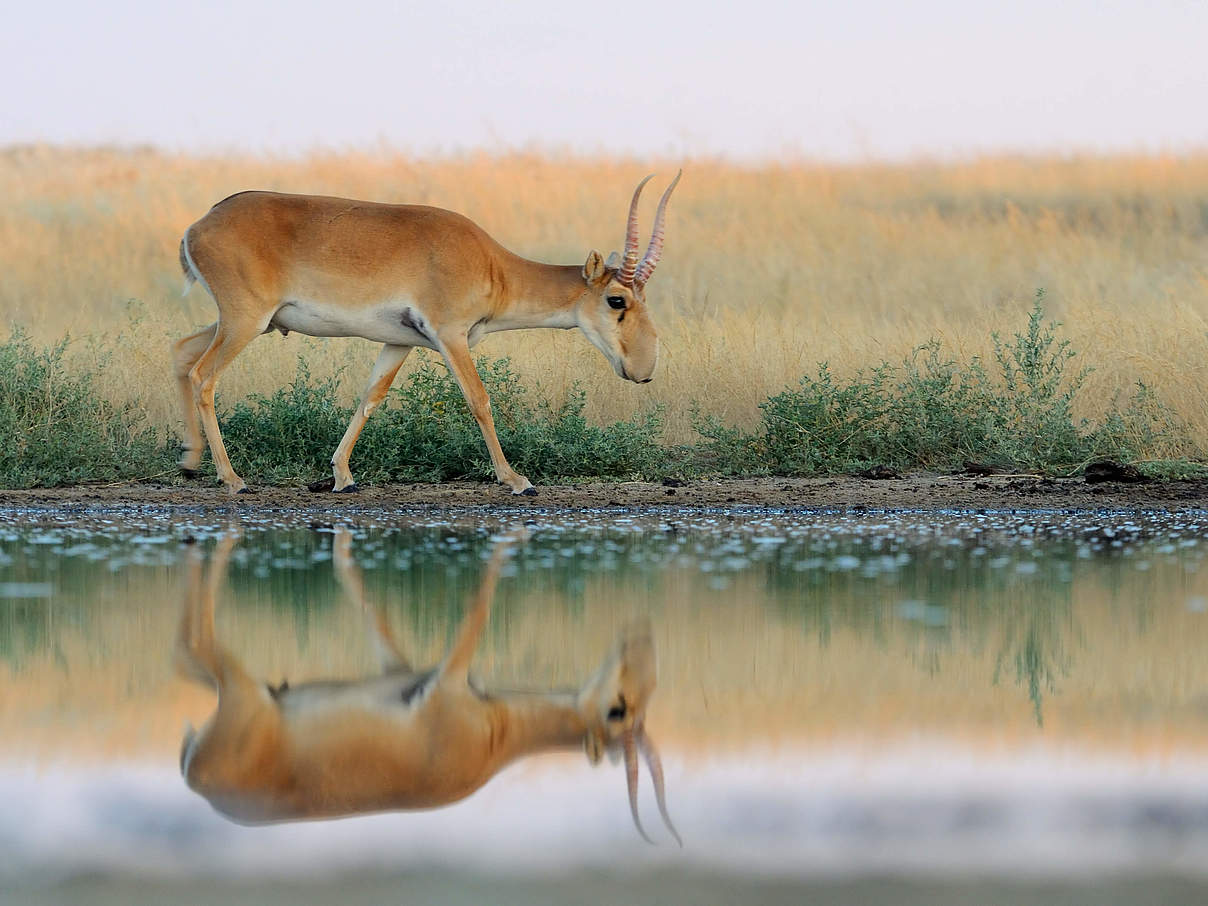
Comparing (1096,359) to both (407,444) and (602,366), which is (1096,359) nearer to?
A: (602,366)

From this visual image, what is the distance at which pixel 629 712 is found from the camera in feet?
15.0

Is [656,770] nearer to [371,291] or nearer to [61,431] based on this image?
[371,291]

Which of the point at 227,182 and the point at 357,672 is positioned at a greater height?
the point at 227,182

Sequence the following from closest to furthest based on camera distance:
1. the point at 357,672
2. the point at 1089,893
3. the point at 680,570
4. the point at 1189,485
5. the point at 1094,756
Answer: the point at 1089,893, the point at 1094,756, the point at 357,672, the point at 680,570, the point at 1189,485

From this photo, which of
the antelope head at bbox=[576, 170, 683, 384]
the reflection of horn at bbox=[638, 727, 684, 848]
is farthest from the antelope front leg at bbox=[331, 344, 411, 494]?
the reflection of horn at bbox=[638, 727, 684, 848]

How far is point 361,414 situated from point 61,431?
8.96 feet

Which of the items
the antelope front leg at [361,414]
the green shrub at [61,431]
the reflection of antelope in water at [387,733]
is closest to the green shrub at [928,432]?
the antelope front leg at [361,414]

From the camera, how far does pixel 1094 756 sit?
4.07 meters

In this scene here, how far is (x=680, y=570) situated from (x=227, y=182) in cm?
2217

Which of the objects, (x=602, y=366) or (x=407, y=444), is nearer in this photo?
(x=407, y=444)

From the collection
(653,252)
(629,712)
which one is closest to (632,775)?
(629,712)

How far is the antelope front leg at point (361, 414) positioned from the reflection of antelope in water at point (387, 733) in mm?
5658

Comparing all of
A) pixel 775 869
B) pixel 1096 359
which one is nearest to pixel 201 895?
pixel 775 869

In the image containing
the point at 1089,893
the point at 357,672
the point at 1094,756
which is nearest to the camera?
the point at 1089,893
